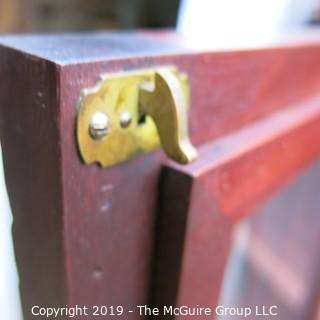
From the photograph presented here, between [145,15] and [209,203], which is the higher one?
[145,15]

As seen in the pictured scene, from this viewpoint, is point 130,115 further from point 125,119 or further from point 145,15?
point 145,15

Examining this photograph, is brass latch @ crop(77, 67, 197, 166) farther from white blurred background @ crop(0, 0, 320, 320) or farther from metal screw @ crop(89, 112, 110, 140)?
white blurred background @ crop(0, 0, 320, 320)

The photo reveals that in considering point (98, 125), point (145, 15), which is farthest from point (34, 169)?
point (145, 15)

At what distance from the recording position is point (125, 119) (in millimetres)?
245

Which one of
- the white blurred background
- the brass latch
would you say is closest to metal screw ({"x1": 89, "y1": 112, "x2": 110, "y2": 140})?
the brass latch

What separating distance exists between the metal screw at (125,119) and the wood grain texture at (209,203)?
6cm

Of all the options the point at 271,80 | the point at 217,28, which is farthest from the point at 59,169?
the point at 217,28

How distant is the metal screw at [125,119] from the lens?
24cm

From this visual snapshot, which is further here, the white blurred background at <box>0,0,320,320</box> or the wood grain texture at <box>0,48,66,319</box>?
the white blurred background at <box>0,0,320,320</box>

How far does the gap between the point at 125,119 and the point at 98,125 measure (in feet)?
0.08

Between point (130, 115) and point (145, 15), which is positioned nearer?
point (130, 115)

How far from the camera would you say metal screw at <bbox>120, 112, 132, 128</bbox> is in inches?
9.6

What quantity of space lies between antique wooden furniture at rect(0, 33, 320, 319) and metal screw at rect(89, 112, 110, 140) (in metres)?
0.01

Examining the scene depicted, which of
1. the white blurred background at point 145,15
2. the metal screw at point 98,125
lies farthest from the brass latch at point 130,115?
the white blurred background at point 145,15
